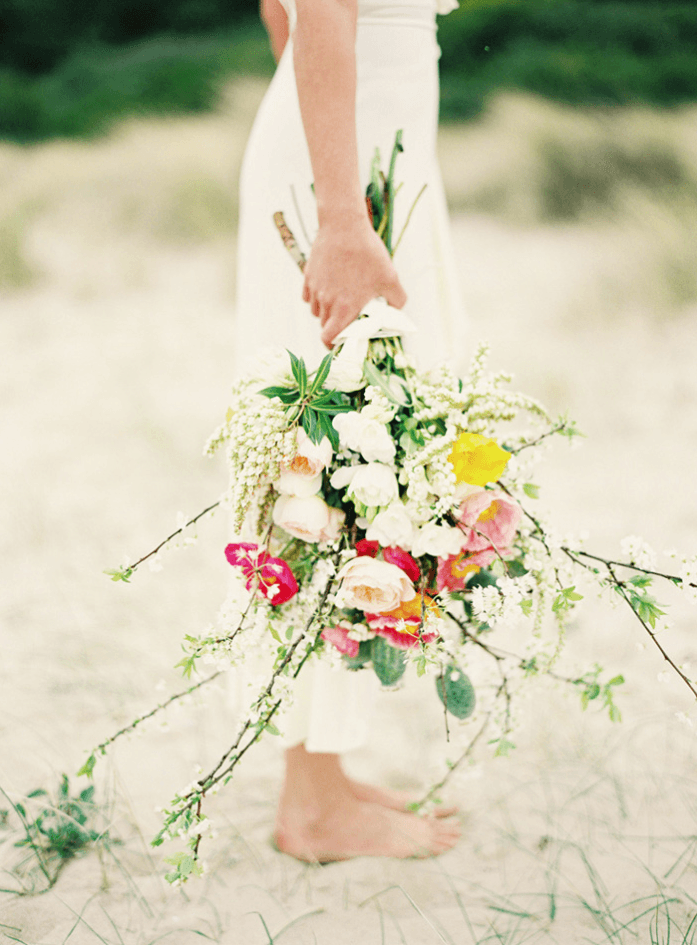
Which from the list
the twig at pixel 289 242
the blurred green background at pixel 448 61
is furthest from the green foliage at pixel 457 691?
the blurred green background at pixel 448 61

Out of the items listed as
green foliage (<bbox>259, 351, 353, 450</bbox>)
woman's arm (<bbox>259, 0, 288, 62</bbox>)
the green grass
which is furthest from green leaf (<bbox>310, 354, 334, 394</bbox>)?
the green grass

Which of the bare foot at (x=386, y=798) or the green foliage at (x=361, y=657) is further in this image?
the bare foot at (x=386, y=798)

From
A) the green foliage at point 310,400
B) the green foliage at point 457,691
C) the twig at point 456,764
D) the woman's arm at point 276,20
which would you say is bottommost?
the twig at point 456,764

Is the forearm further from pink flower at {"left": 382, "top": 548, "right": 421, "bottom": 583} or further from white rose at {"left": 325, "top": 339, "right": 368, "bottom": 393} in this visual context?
pink flower at {"left": 382, "top": 548, "right": 421, "bottom": 583}

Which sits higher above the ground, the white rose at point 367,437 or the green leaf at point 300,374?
the green leaf at point 300,374

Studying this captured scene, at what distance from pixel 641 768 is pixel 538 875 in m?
0.38

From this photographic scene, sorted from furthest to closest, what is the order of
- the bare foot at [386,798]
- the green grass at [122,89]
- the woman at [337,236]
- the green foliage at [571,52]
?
the green grass at [122,89] < the green foliage at [571,52] < the bare foot at [386,798] < the woman at [337,236]

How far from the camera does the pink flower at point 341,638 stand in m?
0.92

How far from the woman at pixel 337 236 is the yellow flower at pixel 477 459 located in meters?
0.25

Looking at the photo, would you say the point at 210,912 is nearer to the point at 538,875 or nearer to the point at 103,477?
the point at 538,875

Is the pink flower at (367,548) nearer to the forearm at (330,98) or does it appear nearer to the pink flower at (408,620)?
the pink flower at (408,620)

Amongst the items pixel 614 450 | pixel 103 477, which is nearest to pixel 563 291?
pixel 614 450

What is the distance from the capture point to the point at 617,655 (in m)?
1.95

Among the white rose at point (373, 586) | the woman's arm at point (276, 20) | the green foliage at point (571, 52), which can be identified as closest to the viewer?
the white rose at point (373, 586)
